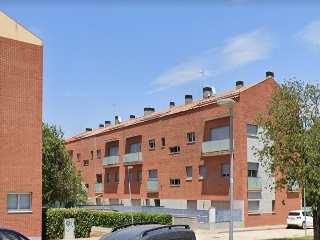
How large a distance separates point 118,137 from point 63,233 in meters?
28.4

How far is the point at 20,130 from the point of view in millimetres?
21281

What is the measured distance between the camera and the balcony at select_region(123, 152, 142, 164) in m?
47.5

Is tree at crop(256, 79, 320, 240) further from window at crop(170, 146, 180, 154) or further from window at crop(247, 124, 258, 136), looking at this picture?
window at crop(170, 146, 180, 154)

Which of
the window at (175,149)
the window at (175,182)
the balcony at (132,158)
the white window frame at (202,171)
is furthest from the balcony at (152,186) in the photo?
the white window frame at (202,171)

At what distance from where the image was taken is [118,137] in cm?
5188

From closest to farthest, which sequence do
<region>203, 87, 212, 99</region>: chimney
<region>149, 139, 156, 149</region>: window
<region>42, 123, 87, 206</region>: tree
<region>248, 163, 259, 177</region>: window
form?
<region>42, 123, 87, 206</region>: tree → <region>248, 163, 259, 177</region>: window → <region>203, 87, 212, 99</region>: chimney → <region>149, 139, 156, 149</region>: window

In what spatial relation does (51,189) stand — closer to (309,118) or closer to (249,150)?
(249,150)

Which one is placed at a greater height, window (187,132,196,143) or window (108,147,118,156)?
window (187,132,196,143)

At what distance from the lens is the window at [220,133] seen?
A: 3534cm

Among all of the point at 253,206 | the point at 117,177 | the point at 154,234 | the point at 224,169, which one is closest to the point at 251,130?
the point at 224,169

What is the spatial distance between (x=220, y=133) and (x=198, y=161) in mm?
3727

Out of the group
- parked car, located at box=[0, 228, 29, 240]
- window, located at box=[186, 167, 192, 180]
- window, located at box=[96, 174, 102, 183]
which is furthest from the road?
window, located at box=[96, 174, 102, 183]

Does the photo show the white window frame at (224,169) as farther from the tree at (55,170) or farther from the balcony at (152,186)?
the tree at (55,170)

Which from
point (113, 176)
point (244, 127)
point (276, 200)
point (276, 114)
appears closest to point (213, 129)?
point (244, 127)
